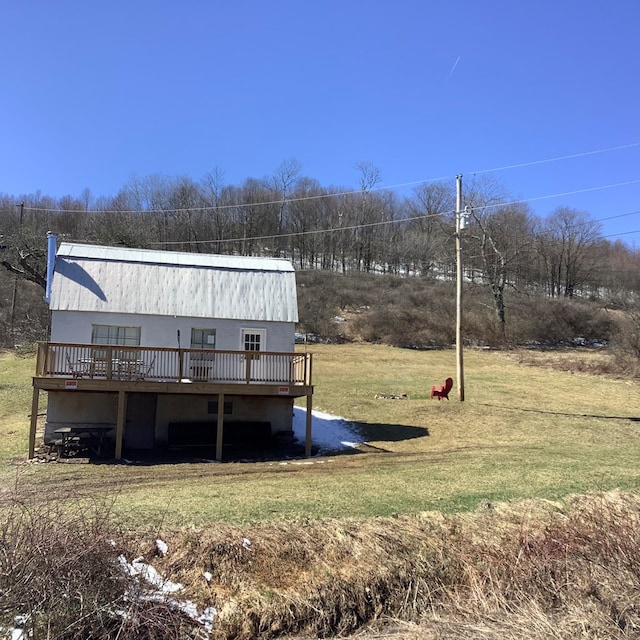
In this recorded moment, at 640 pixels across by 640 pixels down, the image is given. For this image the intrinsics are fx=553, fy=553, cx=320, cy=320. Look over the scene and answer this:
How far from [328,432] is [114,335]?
7942 millimetres

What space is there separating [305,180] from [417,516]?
70.2 m

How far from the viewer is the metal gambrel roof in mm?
18000

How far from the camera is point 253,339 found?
1909cm

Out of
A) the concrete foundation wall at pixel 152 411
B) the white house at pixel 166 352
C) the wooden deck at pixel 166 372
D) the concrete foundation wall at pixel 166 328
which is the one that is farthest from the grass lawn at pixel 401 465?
the concrete foundation wall at pixel 166 328

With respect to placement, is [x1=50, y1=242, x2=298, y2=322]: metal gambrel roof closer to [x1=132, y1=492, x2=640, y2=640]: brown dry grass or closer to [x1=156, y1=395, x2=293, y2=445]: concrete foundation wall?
[x1=156, y1=395, x2=293, y2=445]: concrete foundation wall

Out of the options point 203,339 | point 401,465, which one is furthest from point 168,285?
point 401,465

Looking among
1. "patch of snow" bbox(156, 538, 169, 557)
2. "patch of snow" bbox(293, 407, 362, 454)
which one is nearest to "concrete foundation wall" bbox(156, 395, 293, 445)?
"patch of snow" bbox(293, 407, 362, 454)

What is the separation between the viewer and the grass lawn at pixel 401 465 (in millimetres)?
9445

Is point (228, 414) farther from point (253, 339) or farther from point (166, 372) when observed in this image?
point (166, 372)

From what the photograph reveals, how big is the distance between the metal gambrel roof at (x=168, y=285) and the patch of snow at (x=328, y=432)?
4117 millimetres

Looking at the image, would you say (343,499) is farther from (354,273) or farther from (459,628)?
(354,273)

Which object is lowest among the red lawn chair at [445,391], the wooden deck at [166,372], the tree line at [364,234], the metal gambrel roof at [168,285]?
the red lawn chair at [445,391]

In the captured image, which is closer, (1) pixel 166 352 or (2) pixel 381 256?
(1) pixel 166 352

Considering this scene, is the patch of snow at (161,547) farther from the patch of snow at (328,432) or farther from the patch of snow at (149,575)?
the patch of snow at (328,432)
